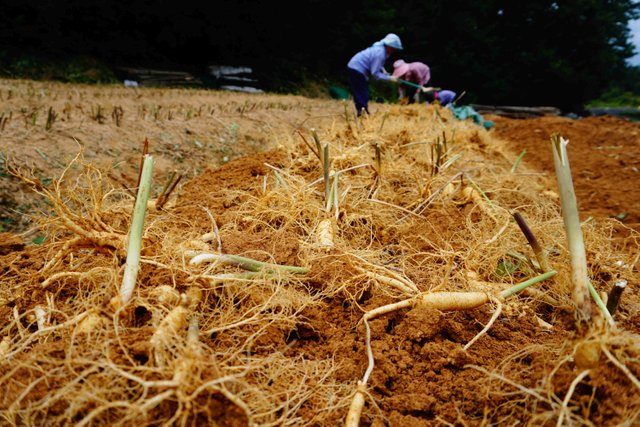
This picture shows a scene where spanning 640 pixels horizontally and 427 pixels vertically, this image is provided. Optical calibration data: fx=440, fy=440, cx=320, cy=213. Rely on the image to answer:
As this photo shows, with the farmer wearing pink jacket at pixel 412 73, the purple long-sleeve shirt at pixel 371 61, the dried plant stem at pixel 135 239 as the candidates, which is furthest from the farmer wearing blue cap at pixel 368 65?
the dried plant stem at pixel 135 239

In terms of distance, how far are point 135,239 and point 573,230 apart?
1.29 metres

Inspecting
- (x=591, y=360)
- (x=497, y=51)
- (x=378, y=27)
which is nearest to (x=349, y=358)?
(x=591, y=360)

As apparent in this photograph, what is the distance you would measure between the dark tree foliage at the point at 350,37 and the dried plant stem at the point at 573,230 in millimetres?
13095

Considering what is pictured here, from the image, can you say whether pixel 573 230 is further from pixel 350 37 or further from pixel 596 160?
pixel 350 37

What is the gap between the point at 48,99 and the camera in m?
6.31

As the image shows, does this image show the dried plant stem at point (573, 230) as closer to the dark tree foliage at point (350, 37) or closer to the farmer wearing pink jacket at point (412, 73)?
the farmer wearing pink jacket at point (412, 73)

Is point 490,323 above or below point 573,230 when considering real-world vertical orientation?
below

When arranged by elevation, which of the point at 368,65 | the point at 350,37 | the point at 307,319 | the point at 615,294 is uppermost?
the point at 350,37

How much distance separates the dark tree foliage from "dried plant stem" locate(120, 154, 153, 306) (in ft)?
40.4

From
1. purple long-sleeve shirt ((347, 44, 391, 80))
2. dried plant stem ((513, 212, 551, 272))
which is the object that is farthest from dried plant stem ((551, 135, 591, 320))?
purple long-sleeve shirt ((347, 44, 391, 80))

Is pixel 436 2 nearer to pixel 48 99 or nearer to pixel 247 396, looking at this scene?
pixel 48 99

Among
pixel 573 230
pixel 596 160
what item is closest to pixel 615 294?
pixel 573 230

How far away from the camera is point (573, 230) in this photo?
129 centimetres

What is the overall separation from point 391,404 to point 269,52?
1670cm
